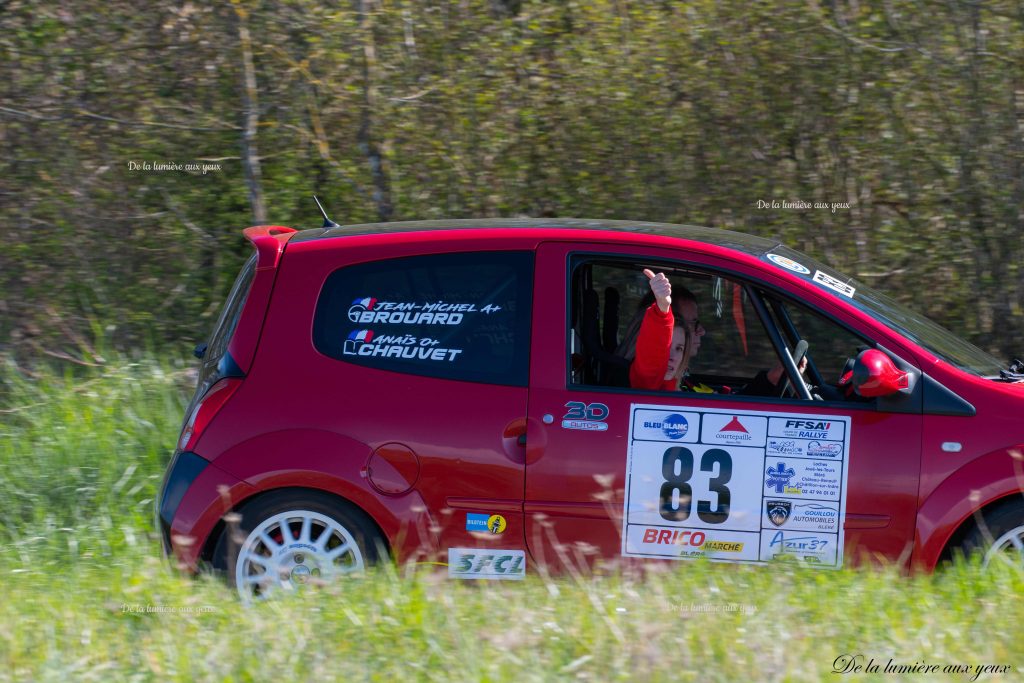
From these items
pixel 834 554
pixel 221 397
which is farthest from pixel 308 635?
pixel 834 554

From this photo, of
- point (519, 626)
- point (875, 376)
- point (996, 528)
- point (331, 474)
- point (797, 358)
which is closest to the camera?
point (519, 626)

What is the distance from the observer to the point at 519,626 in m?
3.66

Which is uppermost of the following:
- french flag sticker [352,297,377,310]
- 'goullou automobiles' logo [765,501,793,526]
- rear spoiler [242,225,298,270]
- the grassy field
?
rear spoiler [242,225,298,270]

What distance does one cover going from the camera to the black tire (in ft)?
13.4

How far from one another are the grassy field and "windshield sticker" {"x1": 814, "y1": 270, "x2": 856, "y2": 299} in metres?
1.16

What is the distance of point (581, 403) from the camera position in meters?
4.20

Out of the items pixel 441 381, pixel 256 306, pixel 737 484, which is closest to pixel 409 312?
pixel 441 381

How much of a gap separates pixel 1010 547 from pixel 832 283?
1.26 metres

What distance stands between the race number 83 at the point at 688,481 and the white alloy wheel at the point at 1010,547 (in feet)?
3.33

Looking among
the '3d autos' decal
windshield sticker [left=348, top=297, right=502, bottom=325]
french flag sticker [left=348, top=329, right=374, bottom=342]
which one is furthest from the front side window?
french flag sticker [left=348, top=329, right=374, bottom=342]

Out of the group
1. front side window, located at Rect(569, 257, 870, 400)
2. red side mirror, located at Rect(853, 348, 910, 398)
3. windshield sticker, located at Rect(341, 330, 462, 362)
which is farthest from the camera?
front side window, located at Rect(569, 257, 870, 400)

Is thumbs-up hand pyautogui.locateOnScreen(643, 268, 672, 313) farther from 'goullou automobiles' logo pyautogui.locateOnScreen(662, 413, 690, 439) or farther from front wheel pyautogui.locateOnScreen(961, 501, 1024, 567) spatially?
front wheel pyautogui.locateOnScreen(961, 501, 1024, 567)

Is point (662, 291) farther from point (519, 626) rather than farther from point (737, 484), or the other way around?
point (519, 626)

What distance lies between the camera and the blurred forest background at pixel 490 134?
7617 millimetres
